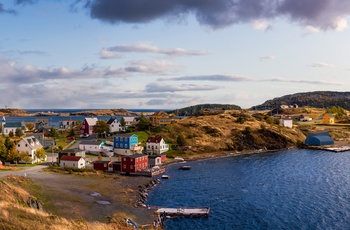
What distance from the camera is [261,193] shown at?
67.8 metres

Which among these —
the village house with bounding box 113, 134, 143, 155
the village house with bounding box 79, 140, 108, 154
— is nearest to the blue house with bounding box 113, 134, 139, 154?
the village house with bounding box 113, 134, 143, 155

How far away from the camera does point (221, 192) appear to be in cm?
6831

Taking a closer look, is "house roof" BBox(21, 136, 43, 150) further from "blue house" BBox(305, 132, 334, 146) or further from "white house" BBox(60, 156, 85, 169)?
"blue house" BBox(305, 132, 334, 146)

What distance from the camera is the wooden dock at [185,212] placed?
53844 millimetres

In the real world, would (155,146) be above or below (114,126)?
below

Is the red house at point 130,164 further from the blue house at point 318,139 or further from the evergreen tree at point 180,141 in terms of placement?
the blue house at point 318,139

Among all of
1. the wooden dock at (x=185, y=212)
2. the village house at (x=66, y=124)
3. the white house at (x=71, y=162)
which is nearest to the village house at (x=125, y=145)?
the white house at (x=71, y=162)

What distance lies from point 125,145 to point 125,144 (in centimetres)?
30

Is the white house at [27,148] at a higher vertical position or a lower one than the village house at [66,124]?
lower

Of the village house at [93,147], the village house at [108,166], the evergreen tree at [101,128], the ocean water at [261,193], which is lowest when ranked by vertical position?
the ocean water at [261,193]

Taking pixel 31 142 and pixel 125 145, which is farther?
pixel 125 145

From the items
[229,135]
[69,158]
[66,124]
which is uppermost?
[66,124]

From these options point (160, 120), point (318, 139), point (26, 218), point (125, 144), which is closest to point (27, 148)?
point (125, 144)

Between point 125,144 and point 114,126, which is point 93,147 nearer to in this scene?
point 125,144
